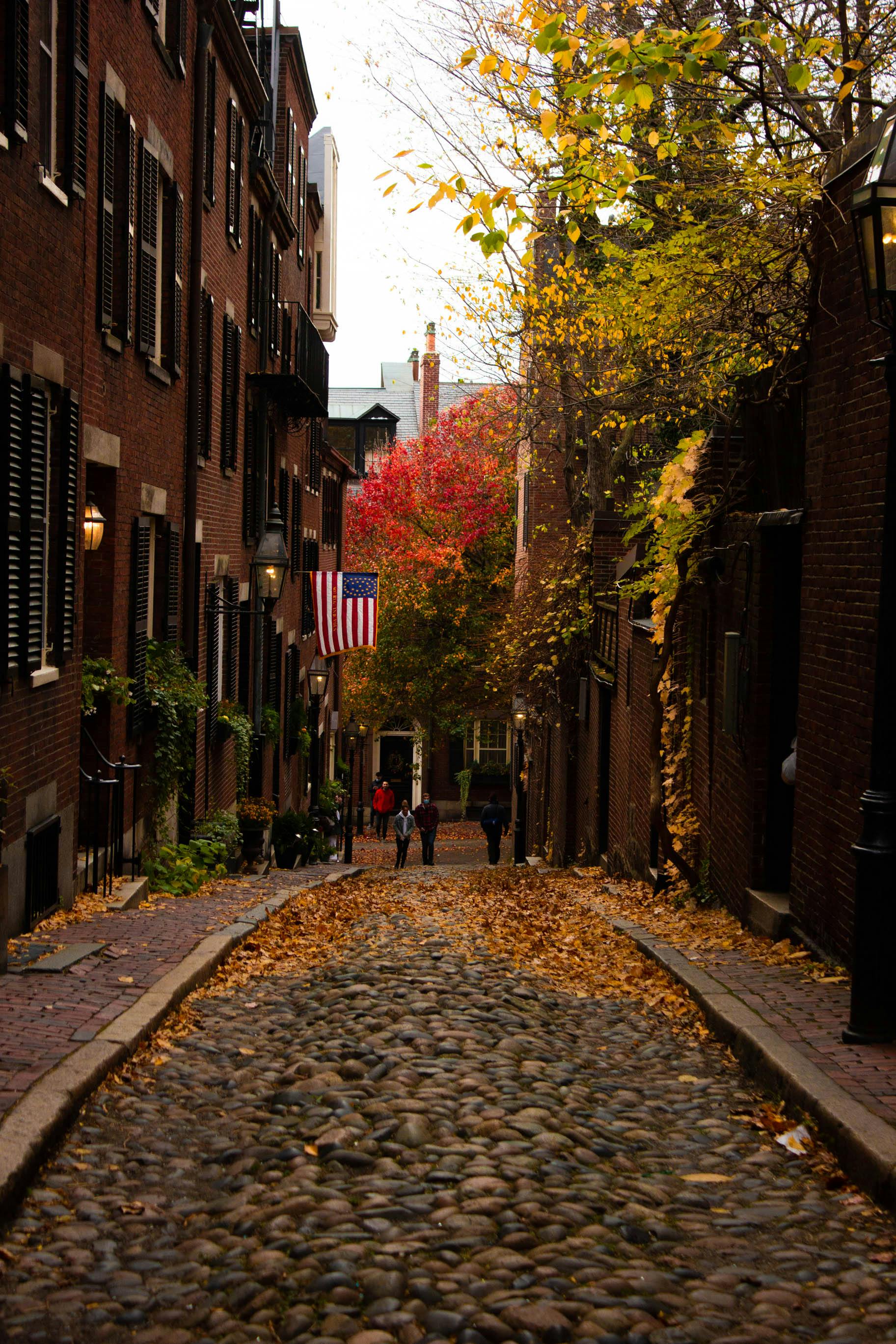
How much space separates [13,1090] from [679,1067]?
3.16 meters

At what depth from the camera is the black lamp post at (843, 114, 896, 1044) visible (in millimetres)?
5797

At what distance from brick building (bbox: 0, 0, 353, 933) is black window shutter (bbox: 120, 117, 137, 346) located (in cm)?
2

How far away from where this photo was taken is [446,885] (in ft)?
60.8

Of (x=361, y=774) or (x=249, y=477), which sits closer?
(x=249, y=477)

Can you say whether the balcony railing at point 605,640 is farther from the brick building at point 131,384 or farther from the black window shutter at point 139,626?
the black window shutter at point 139,626

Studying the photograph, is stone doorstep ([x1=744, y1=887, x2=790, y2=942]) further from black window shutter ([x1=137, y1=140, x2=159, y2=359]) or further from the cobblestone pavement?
black window shutter ([x1=137, y1=140, x2=159, y2=359])

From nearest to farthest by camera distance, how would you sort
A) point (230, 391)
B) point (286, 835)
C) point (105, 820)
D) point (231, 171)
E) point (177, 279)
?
point (105, 820), point (177, 279), point (231, 171), point (230, 391), point (286, 835)

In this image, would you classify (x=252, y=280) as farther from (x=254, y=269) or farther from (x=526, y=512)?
(x=526, y=512)

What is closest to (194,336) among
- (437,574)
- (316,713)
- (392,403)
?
(316,713)

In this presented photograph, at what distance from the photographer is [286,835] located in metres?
20.0

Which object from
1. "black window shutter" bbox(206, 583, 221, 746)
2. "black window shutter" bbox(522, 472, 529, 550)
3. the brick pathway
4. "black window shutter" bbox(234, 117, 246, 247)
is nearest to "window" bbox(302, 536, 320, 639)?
"black window shutter" bbox(522, 472, 529, 550)

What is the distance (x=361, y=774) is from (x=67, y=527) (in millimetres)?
30940

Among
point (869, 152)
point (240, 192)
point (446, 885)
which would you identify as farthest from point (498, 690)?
point (869, 152)

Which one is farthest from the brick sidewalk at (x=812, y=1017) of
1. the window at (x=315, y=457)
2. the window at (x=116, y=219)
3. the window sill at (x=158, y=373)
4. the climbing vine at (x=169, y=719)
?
the window at (x=315, y=457)
